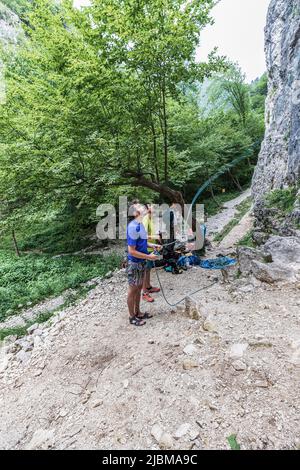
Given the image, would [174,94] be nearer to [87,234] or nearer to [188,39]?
[188,39]

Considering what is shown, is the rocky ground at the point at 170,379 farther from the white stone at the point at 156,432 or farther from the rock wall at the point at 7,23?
the rock wall at the point at 7,23

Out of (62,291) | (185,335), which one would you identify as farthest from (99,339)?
(62,291)

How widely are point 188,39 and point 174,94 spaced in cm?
151

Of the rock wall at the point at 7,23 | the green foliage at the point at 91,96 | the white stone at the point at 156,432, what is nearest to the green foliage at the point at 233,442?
the white stone at the point at 156,432

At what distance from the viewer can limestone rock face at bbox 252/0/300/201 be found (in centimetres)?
678

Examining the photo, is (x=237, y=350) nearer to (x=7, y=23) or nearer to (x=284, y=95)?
(x=284, y=95)

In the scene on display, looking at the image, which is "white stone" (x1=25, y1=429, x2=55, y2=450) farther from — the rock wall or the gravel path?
the rock wall

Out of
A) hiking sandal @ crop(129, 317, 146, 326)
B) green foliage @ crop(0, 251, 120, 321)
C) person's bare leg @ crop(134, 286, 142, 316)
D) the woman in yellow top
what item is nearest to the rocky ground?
hiking sandal @ crop(129, 317, 146, 326)

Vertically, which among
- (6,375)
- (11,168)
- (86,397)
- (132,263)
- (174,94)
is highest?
(174,94)

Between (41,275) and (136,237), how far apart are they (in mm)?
7530

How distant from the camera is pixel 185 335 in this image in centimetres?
406

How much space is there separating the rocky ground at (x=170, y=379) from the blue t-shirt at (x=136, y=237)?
1.40 metres

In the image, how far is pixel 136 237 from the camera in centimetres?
446

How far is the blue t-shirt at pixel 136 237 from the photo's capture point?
175 inches
